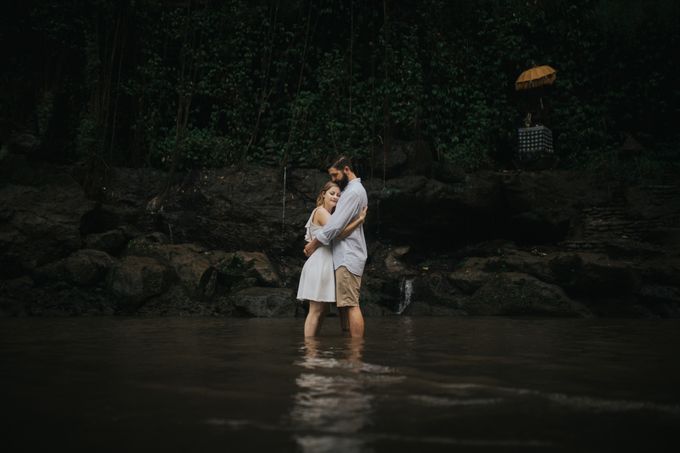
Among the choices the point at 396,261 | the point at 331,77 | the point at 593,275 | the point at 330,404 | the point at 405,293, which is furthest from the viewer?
the point at 331,77

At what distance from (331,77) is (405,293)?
608 centimetres

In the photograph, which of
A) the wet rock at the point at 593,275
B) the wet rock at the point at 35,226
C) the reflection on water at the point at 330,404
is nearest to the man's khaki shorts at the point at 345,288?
the reflection on water at the point at 330,404

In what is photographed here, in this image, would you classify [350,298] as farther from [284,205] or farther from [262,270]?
[284,205]

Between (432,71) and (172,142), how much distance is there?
6.60 meters

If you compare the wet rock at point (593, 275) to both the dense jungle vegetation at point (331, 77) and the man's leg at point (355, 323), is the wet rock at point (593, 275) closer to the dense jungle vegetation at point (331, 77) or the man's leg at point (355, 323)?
the dense jungle vegetation at point (331, 77)

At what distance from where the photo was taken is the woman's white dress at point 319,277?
574 centimetres

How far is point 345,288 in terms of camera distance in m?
5.70

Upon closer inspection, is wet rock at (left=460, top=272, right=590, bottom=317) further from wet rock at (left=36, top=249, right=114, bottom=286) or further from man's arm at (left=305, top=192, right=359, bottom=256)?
wet rock at (left=36, top=249, right=114, bottom=286)

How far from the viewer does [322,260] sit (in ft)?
19.2

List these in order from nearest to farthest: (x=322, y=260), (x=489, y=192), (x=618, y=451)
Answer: (x=618, y=451) < (x=322, y=260) < (x=489, y=192)

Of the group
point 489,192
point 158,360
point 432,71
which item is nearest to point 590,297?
point 489,192

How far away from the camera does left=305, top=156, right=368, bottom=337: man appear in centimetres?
565

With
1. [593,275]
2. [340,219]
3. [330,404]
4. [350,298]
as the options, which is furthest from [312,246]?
[593,275]

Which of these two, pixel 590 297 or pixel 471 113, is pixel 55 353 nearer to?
pixel 590 297
